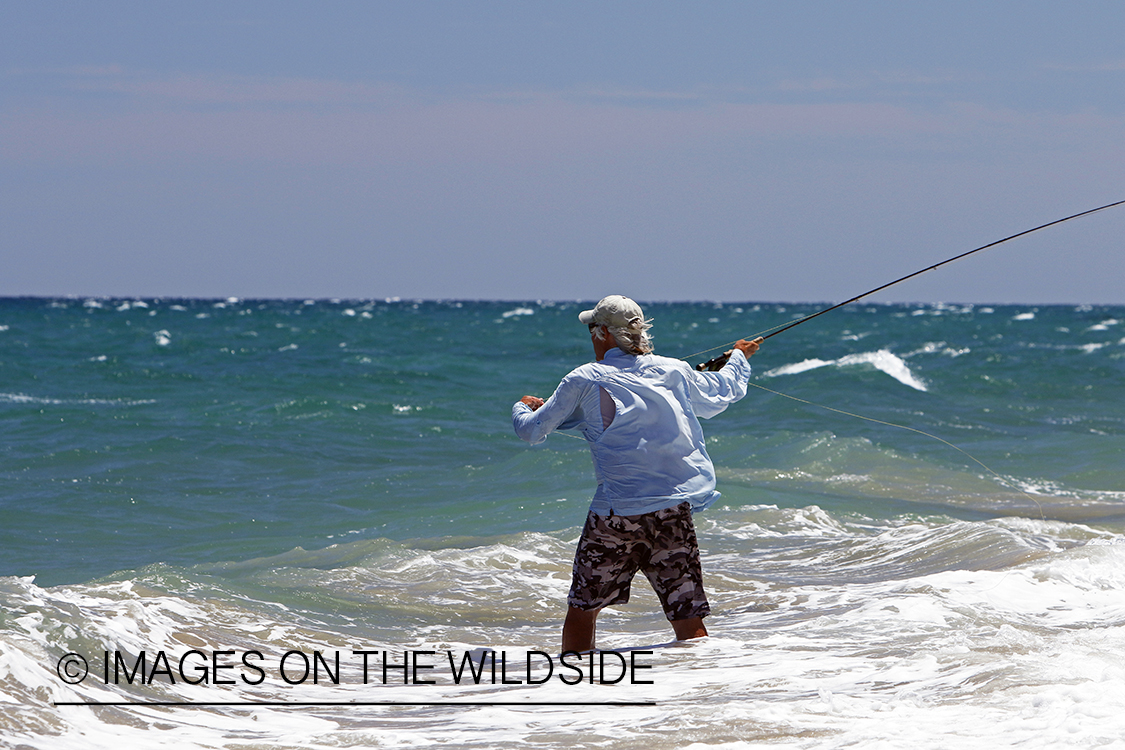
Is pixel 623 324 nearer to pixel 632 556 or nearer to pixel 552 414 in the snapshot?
pixel 552 414

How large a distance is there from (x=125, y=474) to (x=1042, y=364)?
72.8 ft

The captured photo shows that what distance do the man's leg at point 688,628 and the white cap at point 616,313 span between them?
114 cm

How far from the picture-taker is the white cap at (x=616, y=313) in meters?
4.22

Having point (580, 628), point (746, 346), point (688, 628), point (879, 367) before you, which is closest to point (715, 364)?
point (746, 346)

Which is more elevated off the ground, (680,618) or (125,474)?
(125,474)

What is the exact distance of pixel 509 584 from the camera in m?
6.80

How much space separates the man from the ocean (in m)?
0.35

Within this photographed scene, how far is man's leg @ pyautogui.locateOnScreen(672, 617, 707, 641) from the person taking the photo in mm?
4492

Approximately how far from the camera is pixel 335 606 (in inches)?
245

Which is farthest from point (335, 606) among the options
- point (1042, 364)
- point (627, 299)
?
point (1042, 364)

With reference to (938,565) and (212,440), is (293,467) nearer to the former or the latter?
(212,440)

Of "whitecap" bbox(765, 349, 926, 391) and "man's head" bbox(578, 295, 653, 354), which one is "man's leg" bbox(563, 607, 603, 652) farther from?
"whitecap" bbox(765, 349, 926, 391)

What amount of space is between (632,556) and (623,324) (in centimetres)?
82

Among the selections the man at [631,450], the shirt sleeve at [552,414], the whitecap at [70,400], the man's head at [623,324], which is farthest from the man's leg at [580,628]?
the whitecap at [70,400]
